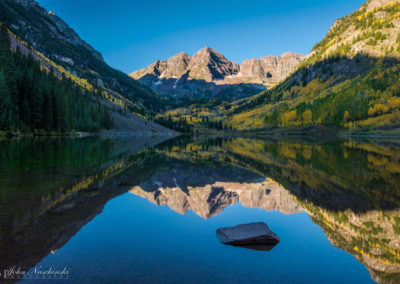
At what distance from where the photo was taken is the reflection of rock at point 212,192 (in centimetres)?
1432

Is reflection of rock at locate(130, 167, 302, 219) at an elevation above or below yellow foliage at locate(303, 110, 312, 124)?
below

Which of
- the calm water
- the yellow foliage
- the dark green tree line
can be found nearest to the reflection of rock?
the calm water

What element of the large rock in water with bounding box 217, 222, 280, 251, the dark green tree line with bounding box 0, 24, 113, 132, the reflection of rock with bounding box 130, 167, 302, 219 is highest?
the dark green tree line with bounding box 0, 24, 113, 132

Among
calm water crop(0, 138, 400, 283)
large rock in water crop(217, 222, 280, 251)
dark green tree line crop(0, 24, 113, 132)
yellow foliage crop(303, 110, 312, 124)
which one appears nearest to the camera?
calm water crop(0, 138, 400, 283)

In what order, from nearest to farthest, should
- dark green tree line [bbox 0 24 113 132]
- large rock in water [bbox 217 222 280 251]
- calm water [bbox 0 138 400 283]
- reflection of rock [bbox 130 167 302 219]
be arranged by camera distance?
calm water [bbox 0 138 400 283] < large rock in water [bbox 217 222 280 251] < reflection of rock [bbox 130 167 302 219] < dark green tree line [bbox 0 24 113 132]

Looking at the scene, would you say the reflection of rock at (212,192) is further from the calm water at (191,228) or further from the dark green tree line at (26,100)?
the dark green tree line at (26,100)

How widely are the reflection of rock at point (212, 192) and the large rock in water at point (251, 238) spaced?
2.96m

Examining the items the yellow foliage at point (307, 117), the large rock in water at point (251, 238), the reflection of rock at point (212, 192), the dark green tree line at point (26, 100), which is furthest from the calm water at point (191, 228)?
the yellow foliage at point (307, 117)

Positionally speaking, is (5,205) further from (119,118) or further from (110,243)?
(119,118)

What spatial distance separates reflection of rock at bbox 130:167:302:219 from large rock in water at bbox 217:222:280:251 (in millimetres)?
2957

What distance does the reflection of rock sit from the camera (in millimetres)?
14320

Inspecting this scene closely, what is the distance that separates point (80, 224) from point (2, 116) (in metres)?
84.7

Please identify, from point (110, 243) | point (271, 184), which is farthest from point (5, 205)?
point (271, 184)

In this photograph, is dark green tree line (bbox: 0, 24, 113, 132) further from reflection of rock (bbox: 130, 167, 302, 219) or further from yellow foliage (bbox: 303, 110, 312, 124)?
yellow foliage (bbox: 303, 110, 312, 124)
